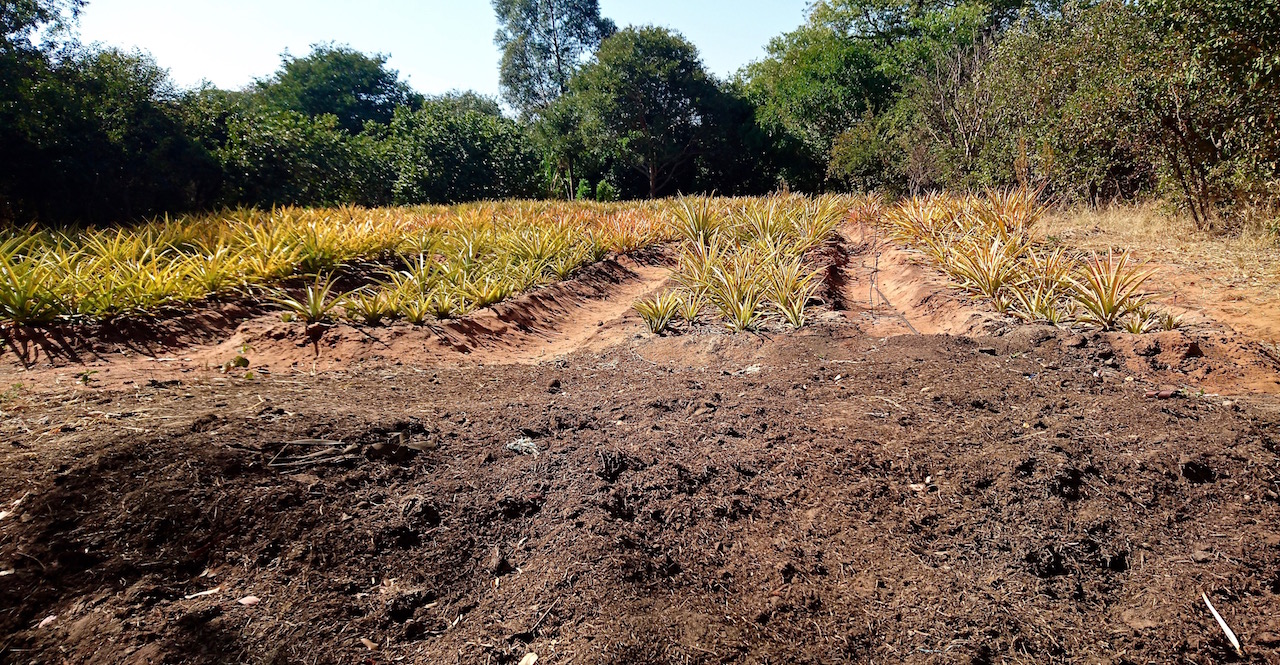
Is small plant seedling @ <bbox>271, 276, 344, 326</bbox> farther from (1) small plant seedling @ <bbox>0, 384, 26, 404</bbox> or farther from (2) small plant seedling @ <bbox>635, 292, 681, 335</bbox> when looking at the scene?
(2) small plant seedling @ <bbox>635, 292, 681, 335</bbox>

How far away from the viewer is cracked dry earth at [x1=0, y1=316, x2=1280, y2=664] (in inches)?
49.0

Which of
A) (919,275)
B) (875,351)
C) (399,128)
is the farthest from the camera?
(399,128)

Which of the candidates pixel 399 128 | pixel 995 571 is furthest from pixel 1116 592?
pixel 399 128

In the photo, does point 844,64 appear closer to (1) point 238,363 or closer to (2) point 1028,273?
(2) point 1028,273

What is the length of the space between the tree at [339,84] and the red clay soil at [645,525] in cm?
3082

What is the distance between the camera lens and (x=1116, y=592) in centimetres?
137

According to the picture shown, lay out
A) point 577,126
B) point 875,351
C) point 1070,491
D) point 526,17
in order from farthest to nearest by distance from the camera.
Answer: point 526,17, point 577,126, point 875,351, point 1070,491

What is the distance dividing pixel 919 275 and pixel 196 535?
4.90 meters

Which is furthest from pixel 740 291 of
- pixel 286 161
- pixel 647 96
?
pixel 647 96

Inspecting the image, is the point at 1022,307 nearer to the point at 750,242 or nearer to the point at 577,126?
the point at 750,242

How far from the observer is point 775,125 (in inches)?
808

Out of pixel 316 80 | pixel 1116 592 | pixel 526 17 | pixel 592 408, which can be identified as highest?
pixel 526 17

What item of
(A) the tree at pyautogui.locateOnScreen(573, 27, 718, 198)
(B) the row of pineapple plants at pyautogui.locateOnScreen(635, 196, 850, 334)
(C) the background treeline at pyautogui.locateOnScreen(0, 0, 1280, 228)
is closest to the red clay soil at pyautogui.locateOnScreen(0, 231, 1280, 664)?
(B) the row of pineapple plants at pyautogui.locateOnScreen(635, 196, 850, 334)

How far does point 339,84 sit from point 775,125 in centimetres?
2284
